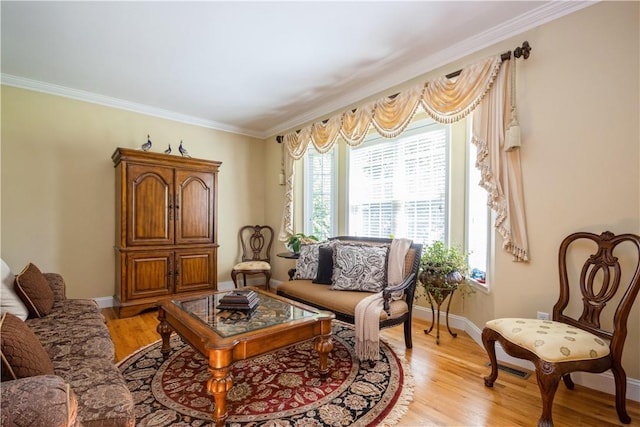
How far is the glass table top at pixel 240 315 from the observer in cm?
184

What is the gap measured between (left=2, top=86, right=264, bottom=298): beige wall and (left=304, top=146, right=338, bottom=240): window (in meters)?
2.05

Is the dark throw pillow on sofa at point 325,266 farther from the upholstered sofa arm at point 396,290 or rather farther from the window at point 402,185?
the window at point 402,185

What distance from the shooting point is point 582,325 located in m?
1.92

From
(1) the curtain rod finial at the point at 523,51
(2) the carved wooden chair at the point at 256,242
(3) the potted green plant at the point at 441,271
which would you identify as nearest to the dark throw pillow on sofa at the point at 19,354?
(3) the potted green plant at the point at 441,271

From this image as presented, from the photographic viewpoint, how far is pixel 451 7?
7.20 feet

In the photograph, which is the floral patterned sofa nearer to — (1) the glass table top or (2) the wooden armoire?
(1) the glass table top

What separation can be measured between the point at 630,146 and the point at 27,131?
5496 millimetres

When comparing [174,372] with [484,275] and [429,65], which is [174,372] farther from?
[429,65]

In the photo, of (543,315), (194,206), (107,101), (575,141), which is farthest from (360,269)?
(107,101)

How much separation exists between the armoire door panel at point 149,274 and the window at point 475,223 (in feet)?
11.5

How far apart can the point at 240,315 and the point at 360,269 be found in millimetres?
1240

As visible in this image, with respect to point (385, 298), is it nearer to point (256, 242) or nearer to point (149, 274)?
point (149, 274)

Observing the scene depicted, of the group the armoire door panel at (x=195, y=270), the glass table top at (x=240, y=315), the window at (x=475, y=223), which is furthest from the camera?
the armoire door panel at (x=195, y=270)

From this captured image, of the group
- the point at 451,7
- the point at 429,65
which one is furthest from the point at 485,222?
the point at 451,7
